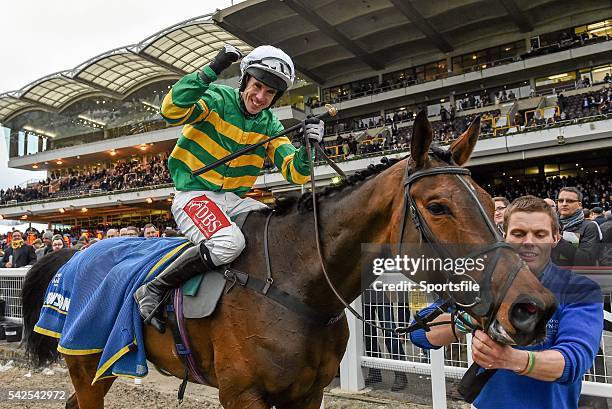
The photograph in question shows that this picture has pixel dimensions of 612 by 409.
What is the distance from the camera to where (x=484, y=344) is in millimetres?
1300

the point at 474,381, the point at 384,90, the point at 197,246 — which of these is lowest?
the point at 474,381

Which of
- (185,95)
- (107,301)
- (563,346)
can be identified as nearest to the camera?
(563,346)

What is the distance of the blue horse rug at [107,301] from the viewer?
2355mm

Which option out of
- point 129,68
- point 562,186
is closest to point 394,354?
point 562,186

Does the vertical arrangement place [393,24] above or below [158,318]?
above

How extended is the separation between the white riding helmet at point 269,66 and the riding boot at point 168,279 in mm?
878

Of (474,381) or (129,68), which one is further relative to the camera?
(129,68)

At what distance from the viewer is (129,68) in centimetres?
3166

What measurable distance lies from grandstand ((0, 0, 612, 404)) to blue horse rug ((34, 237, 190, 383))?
49.4 feet

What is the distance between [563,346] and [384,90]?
90.0 ft

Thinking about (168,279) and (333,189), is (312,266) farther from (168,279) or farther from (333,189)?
(168,279)

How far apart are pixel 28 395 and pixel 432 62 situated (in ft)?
89.7

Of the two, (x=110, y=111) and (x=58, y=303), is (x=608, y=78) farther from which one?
(x=110, y=111)

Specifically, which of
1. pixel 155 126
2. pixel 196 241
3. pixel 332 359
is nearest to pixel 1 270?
pixel 196 241
